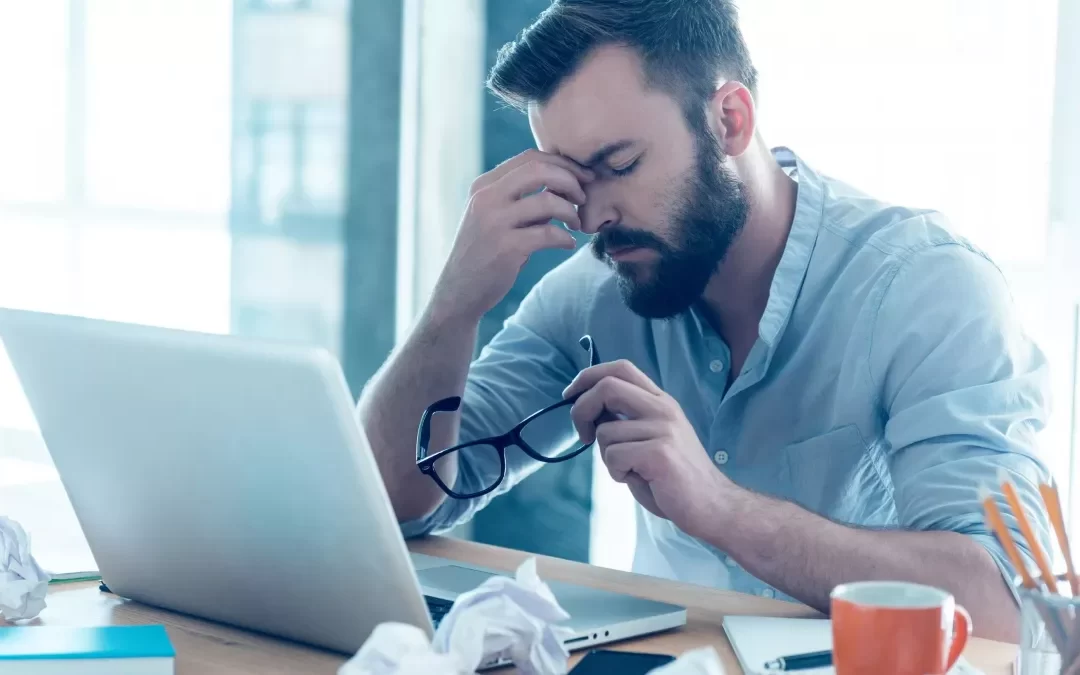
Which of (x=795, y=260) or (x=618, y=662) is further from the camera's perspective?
(x=795, y=260)

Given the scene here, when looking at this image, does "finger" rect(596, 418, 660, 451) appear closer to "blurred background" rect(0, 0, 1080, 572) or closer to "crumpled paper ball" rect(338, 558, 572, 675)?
"crumpled paper ball" rect(338, 558, 572, 675)

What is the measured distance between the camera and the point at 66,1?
1.96 m

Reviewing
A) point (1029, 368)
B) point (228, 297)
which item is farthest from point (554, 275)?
point (228, 297)

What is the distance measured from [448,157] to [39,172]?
867mm

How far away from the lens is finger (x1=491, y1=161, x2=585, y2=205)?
1353mm

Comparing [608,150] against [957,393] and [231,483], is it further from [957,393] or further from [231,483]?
[231,483]

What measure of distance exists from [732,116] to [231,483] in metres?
0.84

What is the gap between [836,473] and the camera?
52.9 inches

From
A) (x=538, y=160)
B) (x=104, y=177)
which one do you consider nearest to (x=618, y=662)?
(x=538, y=160)

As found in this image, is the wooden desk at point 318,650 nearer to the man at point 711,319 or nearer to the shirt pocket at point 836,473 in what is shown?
the man at point 711,319

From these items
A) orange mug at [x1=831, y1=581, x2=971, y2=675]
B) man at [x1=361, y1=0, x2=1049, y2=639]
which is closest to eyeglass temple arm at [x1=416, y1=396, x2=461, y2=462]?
Result: man at [x1=361, y1=0, x2=1049, y2=639]

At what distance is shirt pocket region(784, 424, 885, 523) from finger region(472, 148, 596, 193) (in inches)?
15.8

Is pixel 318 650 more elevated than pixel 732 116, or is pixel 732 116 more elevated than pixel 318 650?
pixel 732 116

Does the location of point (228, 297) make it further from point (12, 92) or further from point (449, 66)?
point (449, 66)
